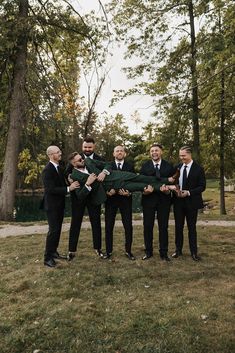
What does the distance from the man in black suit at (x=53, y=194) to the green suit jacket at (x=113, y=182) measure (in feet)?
0.72

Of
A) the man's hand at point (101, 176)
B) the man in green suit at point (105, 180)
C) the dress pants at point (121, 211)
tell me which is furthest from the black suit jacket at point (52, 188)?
the dress pants at point (121, 211)

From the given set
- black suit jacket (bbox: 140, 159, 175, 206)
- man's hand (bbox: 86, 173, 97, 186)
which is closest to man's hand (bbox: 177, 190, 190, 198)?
black suit jacket (bbox: 140, 159, 175, 206)

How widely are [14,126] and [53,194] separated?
7.85m

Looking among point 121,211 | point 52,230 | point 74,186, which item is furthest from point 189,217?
point 52,230

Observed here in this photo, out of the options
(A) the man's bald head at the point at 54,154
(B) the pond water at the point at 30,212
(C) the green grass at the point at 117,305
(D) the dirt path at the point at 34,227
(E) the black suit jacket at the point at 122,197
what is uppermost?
(A) the man's bald head at the point at 54,154

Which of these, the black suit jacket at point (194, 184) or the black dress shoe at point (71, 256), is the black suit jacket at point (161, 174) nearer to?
the black suit jacket at point (194, 184)

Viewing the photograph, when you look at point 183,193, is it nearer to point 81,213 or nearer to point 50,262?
point 81,213

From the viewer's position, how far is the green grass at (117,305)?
4.03 m

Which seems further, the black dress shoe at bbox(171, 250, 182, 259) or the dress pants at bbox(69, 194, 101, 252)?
the black dress shoe at bbox(171, 250, 182, 259)

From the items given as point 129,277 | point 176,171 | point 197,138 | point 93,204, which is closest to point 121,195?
point 93,204

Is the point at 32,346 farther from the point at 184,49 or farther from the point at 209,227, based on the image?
the point at 184,49

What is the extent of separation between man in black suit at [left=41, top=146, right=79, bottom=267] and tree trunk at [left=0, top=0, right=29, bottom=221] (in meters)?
7.59

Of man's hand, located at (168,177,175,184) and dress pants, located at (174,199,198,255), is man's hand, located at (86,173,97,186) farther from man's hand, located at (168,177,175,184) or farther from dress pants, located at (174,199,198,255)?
dress pants, located at (174,199,198,255)

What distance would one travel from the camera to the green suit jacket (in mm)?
6363
